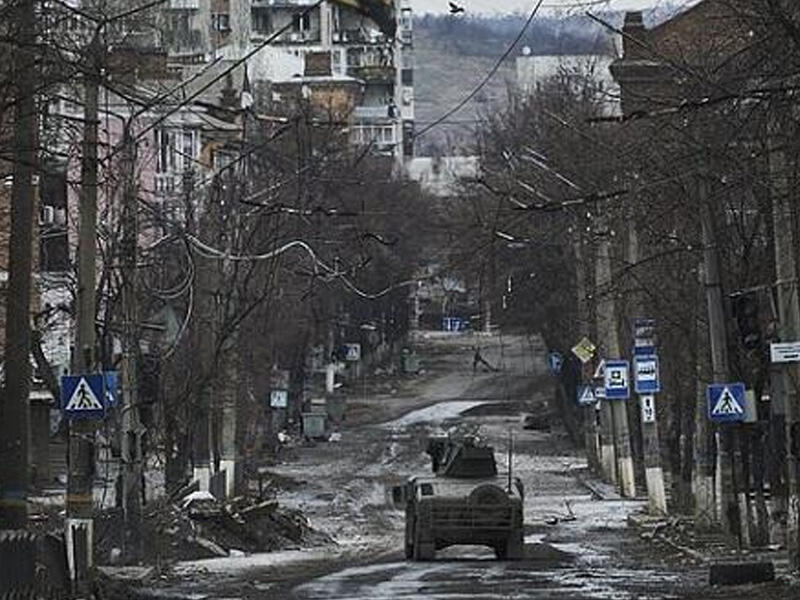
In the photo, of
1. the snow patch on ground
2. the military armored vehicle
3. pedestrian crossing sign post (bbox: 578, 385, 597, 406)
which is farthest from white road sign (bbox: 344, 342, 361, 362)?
the military armored vehicle

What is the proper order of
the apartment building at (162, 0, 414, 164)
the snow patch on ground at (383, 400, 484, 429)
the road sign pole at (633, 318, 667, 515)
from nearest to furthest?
the road sign pole at (633, 318, 667, 515)
the snow patch on ground at (383, 400, 484, 429)
the apartment building at (162, 0, 414, 164)

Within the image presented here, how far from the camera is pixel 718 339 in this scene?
34.8 metres

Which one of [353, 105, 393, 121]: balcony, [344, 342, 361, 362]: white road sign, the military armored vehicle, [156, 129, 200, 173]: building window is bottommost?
the military armored vehicle

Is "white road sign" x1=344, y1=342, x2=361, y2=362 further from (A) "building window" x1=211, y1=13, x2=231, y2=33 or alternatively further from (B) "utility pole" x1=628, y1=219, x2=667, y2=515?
(B) "utility pole" x1=628, y1=219, x2=667, y2=515

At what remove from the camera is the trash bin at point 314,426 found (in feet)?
277

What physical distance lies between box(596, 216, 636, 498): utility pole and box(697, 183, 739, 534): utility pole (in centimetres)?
1194

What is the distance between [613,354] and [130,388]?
60.3ft

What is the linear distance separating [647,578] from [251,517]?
17.5 meters

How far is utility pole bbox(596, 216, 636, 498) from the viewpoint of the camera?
51.0 metres

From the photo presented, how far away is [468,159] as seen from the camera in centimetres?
10912

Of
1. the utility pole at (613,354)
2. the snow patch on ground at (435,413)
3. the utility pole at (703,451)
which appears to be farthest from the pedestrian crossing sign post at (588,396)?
the snow patch on ground at (435,413)

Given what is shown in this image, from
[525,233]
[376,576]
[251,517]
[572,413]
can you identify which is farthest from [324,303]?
[376,576]

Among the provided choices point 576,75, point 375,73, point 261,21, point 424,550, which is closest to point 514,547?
point 424,550

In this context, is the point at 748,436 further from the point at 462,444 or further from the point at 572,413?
the point at 572,413
